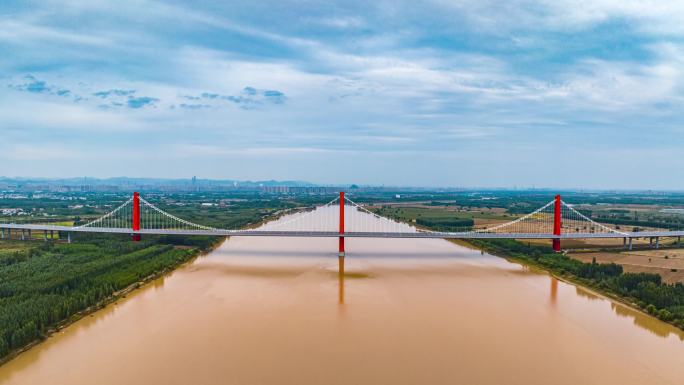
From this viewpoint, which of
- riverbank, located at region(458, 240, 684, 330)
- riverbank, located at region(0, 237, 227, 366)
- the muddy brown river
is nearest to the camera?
the muddy brown river

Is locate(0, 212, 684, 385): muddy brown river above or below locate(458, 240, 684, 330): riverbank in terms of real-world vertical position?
below

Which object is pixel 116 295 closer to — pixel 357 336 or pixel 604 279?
pixel 357 336

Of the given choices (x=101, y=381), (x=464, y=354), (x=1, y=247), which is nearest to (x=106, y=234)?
(x=1, y=247)

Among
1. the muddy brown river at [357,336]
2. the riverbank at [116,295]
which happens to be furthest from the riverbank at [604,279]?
the riverbank at [116,295]

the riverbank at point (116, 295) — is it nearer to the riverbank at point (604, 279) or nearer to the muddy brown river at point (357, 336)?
the muddy brown river at point (357, 336)

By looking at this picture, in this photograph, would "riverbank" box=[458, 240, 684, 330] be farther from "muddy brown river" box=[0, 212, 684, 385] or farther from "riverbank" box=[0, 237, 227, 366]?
"riverbank" box=[0, 237, 227, 366]

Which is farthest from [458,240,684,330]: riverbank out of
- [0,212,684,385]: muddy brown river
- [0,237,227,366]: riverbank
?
[0,237,227,366]: riverbank

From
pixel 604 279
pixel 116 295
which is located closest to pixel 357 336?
pixel 116 295
